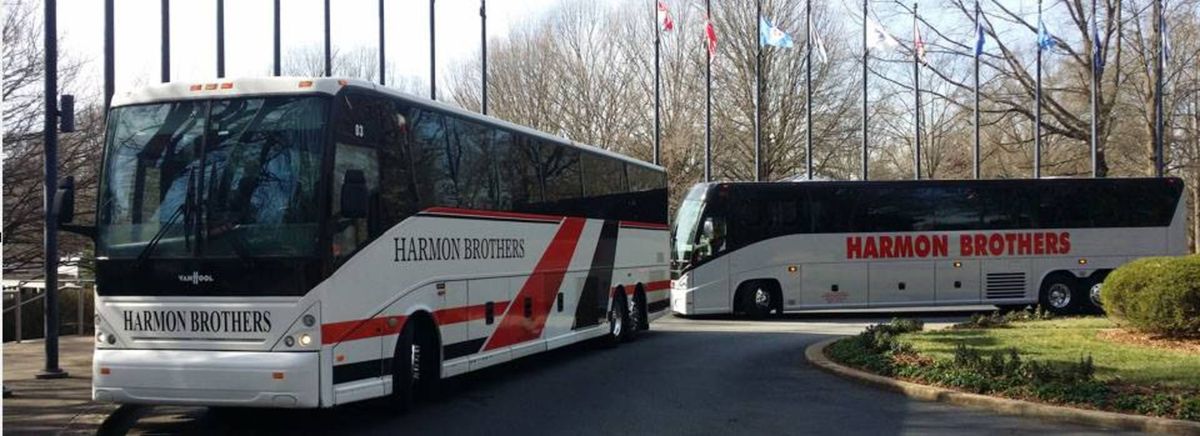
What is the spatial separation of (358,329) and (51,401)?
12.0 ft

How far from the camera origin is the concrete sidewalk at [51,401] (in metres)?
9.45

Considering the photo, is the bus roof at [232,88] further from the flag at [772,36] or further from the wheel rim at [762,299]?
the flag at [772,36]

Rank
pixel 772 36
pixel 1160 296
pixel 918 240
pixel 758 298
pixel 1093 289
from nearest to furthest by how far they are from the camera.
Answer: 1. pixel 1160 296
2. pixel 758 298
3. pixel 1093 289
4. pixel 918 240
5. pixel 772 36

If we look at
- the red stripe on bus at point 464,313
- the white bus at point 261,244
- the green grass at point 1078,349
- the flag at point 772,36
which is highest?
the flag at point 772,36

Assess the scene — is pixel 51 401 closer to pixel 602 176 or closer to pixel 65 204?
pixel 65 204

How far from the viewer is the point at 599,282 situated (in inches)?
687

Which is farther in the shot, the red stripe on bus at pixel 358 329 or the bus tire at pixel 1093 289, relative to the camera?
the bus tire at pixel 1093 289

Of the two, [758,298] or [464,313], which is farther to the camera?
[758,298]

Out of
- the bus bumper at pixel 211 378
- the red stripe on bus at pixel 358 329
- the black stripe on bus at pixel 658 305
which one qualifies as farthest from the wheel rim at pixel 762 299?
the bus bumper at pixel 211 378

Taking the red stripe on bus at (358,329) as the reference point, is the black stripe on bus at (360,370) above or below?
below

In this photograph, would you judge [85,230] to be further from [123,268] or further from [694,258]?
[694,258]

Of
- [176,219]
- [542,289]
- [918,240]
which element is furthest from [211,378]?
[918,240]

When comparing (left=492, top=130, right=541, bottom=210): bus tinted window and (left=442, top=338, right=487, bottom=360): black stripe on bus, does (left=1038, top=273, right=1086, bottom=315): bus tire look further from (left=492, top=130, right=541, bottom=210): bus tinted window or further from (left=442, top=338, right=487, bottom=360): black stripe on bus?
(left=442, top=338, right=487, bottom=360): black stripe on bus

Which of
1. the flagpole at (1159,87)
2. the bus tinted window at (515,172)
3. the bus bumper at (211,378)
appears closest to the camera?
the bus bumper at (211,378)
